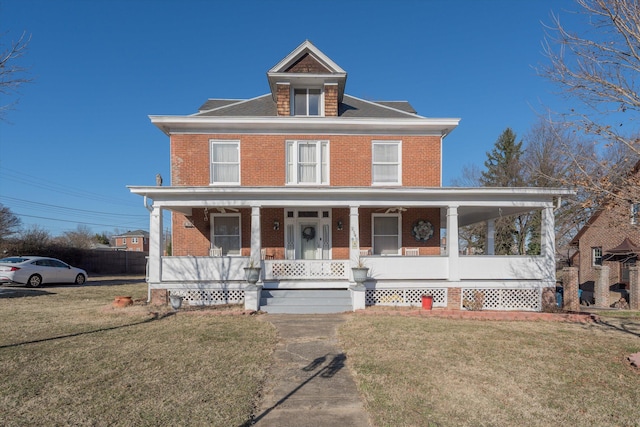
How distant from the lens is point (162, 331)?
861 cm

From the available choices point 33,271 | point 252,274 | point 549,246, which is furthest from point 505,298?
point 33,271

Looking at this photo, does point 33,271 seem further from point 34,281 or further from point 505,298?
point 505,298

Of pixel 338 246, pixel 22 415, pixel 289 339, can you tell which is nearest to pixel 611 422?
pixel 289 339

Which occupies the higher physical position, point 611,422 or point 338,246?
point 338,246

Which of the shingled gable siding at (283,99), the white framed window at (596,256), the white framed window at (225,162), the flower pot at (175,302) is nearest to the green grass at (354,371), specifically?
the flower pot at (175,302)

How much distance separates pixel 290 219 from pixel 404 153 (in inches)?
204

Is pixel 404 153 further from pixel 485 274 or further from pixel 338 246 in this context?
pixel 485 274

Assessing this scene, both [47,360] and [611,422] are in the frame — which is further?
[47,360]

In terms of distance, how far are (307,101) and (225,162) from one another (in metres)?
4.13

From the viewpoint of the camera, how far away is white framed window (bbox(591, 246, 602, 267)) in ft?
79.7

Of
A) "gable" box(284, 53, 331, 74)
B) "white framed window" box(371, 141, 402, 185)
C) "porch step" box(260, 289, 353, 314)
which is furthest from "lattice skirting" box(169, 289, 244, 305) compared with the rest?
"gable" box(284, 53, 331, 74)

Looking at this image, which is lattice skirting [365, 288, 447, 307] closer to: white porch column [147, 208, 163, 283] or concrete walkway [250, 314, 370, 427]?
concrete walkway [250, 314, 370, 427]

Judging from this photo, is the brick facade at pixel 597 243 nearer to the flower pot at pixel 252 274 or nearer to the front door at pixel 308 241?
the front door at pixel 308 241

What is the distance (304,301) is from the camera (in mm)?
11648
